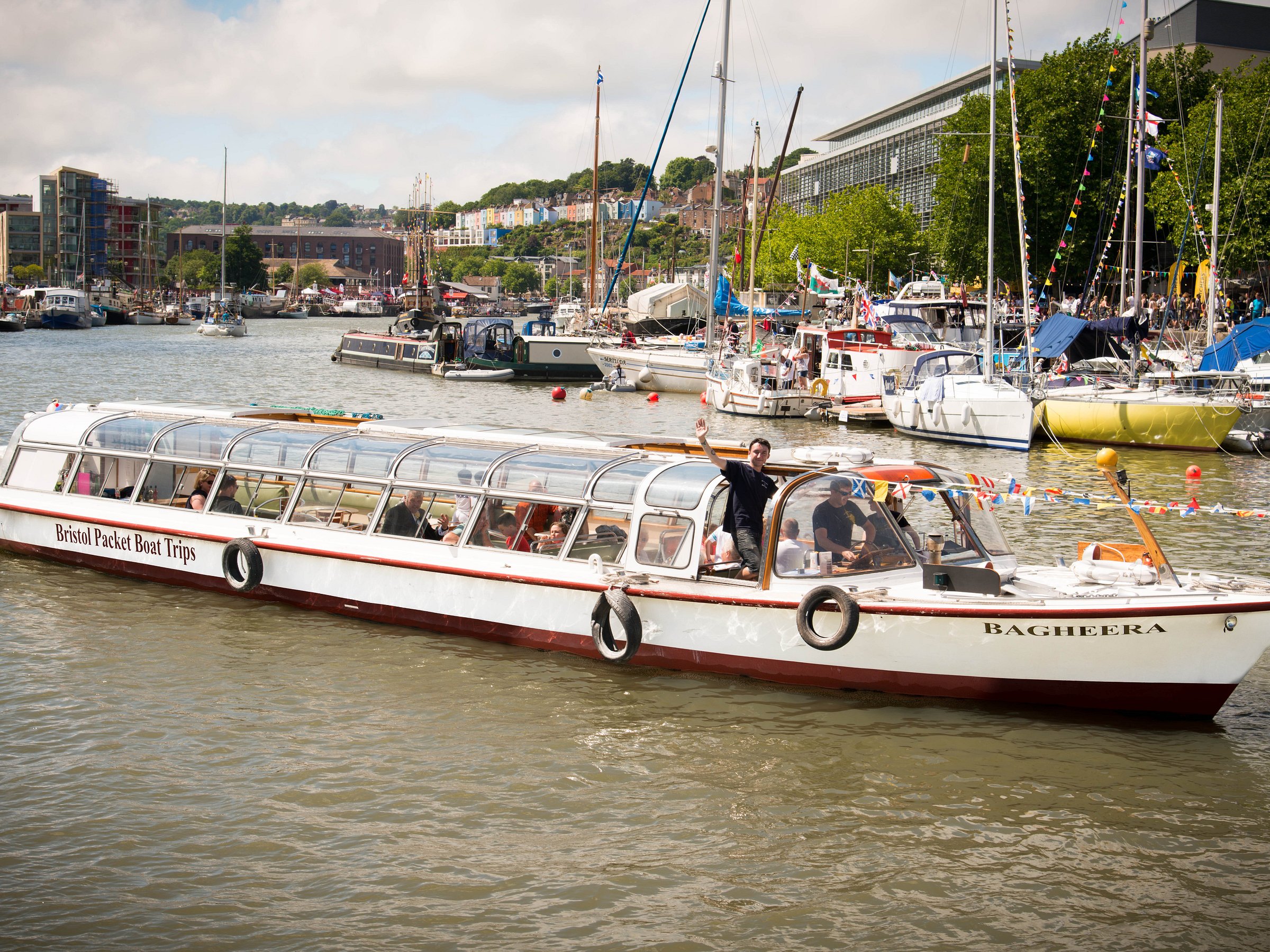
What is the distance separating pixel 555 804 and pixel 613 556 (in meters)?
4.11

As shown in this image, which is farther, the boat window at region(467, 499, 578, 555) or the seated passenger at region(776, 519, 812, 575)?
the boat window at region(467, 499, 578, 555)

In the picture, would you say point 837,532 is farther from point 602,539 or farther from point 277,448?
point 277,448

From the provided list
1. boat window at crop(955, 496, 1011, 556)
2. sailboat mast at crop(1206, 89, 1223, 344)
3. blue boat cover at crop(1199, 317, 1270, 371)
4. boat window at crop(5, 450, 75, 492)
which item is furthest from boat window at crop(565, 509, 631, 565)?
sailboat mast at crop(1206, 89, 1223, 344)

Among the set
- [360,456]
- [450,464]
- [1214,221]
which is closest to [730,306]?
[1214,221]

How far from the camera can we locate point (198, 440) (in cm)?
1669

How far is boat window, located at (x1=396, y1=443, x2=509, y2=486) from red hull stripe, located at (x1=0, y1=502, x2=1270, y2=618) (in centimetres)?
112

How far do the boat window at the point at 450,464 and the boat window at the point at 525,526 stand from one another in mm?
449

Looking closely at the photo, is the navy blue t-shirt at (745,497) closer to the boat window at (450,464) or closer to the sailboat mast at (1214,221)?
the boat window at (450,464)

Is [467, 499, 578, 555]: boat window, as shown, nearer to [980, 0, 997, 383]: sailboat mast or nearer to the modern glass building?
[980, 0, 997, 383]: sailboat mast

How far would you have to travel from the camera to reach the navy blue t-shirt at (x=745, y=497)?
484 inches

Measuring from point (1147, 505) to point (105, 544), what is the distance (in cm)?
1401

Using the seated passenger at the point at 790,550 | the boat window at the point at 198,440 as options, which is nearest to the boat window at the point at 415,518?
the boat window at the point at 198,440

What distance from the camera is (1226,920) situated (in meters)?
8.02

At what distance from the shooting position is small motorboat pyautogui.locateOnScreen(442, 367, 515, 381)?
61.2m
